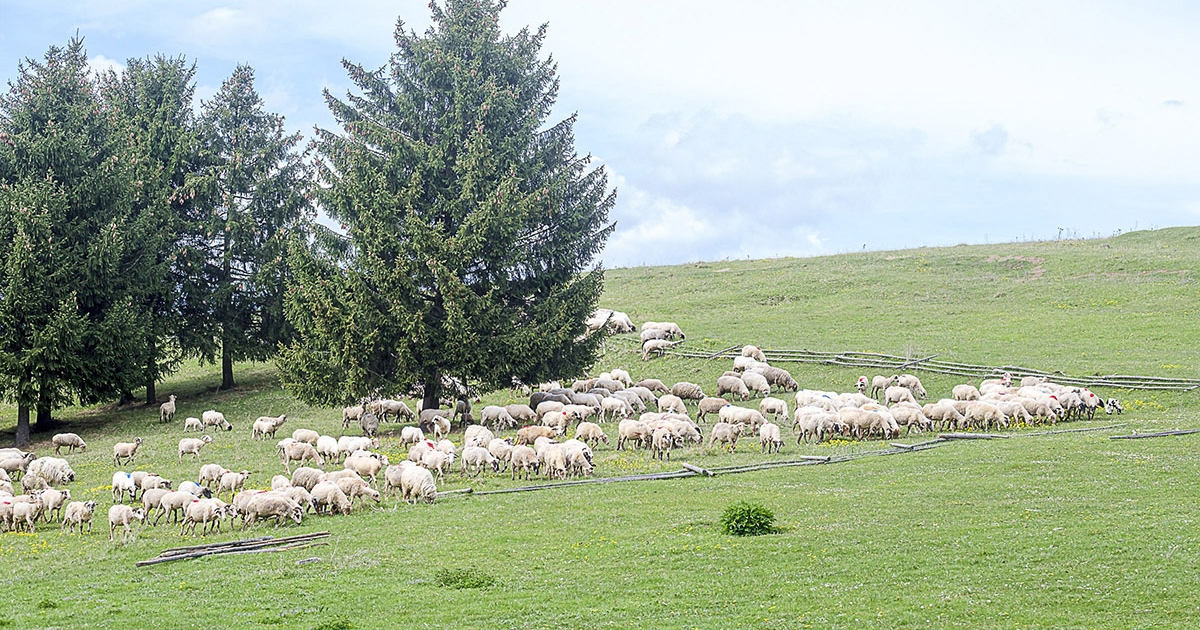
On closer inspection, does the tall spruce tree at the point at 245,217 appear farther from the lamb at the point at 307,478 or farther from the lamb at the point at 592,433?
the lamb at the point at 307,478

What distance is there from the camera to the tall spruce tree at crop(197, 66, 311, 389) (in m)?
58.1

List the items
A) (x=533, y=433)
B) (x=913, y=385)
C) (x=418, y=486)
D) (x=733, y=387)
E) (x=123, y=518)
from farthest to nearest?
1. (x=733, y=387)
2. (x=913, y=385)
3. (x=533, y=433)
4. (x=418, y=486)
5. (x=123, y=518)

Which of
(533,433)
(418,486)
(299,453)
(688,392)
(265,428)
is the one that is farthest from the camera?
(688,392)

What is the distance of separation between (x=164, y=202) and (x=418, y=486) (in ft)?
111

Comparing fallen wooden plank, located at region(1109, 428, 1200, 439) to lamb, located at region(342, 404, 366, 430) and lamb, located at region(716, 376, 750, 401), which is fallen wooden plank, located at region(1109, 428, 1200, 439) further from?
lamb, located at region(342, 404, 366, 430)

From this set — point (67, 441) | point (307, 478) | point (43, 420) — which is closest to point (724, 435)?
point (307, 478)

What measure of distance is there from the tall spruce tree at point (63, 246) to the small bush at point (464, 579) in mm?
33852

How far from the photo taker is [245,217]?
57.8 m

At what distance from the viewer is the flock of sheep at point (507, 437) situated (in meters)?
26.3

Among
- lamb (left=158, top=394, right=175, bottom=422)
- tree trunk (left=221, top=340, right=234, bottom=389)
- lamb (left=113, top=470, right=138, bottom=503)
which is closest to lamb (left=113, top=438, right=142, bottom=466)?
lamb (left=113, top=470, right=138, bottom=503)

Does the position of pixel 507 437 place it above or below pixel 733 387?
below

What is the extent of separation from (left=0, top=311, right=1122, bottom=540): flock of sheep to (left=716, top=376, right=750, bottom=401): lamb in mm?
51

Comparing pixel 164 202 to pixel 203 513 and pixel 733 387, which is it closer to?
pixel 733 387

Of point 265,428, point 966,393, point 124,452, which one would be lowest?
point 124,452
